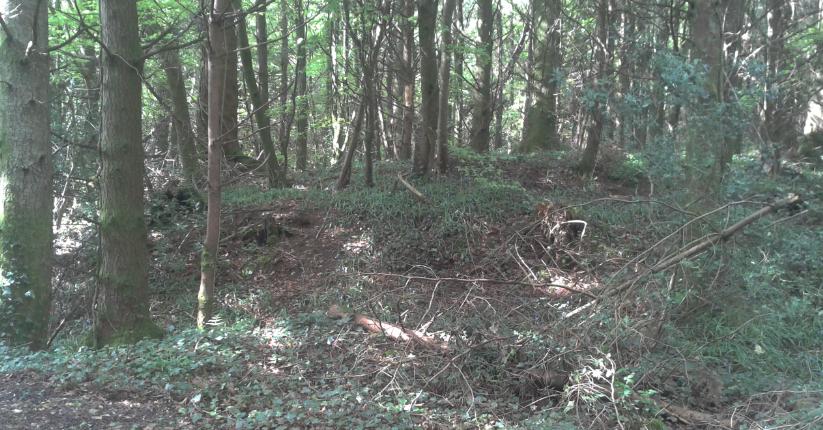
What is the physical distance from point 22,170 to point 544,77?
11.0 meters

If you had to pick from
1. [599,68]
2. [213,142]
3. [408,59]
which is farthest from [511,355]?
[408,59]

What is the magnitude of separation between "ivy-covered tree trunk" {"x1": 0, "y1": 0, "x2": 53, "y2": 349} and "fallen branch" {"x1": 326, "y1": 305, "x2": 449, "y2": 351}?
3462mm

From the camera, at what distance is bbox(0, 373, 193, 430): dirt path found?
411 cm

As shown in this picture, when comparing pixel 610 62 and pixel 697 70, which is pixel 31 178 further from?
Result: pixel 610 62

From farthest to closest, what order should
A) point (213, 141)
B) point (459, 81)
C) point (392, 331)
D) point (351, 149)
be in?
point (459, 81) → point (351, 149) → point (213, 141) → point (392, 331)

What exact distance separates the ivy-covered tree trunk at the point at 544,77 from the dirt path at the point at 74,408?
11.2m

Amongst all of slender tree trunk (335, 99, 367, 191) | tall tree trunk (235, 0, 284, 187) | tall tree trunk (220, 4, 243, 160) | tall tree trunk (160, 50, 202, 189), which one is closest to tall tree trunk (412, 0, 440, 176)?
slender tree trunk (335, 99, 367, 191)

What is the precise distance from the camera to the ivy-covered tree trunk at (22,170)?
20.8 ft

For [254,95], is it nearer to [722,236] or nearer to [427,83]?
[427,83]

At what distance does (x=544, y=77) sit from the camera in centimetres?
1362

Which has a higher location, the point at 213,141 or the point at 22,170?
the point at 213,141

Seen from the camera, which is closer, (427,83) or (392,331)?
(392,331)

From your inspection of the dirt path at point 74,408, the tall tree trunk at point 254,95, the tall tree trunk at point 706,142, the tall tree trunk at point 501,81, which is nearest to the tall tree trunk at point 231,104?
the tall tree trunk at point 254,95

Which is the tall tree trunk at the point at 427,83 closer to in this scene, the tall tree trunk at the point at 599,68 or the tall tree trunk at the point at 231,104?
the tall tree trunk at the point at 599,68
